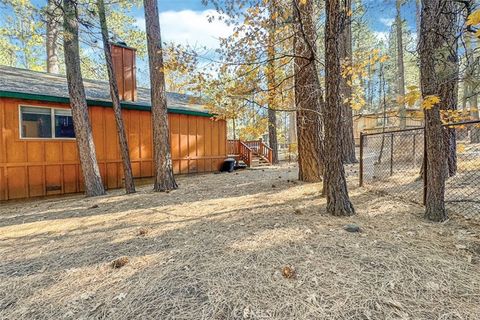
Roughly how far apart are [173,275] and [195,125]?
8.83m

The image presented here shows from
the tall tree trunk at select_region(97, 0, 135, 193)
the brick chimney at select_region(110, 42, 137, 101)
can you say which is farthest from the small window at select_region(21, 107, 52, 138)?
the brick chimney at select_region(110, 42, 137, 101)

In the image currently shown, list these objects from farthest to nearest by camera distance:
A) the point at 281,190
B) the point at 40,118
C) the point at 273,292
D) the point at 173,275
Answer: the point at 40,118 → the point at 281,190 → the point at 173,275 → the point at 273,292

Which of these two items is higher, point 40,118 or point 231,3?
point 231,3

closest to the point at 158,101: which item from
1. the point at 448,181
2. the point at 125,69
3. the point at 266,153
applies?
the point at 125,69

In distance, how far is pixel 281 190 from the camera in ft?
19.0

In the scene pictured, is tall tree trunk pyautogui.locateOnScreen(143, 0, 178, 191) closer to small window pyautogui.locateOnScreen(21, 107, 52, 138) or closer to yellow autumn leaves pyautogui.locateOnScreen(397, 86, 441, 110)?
small window pyautogui.locateOnScreen(21, 107, 52, 138)

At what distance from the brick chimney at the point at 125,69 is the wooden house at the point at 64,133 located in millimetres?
33

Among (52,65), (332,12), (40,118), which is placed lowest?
(40,118)

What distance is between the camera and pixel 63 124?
7.68 m

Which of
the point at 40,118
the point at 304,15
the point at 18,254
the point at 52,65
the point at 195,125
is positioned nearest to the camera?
the point at 18,254

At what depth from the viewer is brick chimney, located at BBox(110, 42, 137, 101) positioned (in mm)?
9531

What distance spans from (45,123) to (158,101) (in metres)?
3.39

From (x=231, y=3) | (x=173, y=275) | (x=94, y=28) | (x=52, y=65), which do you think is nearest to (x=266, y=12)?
(x=231, y=3)

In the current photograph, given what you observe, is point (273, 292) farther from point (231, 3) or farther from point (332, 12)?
point (231, 3)
